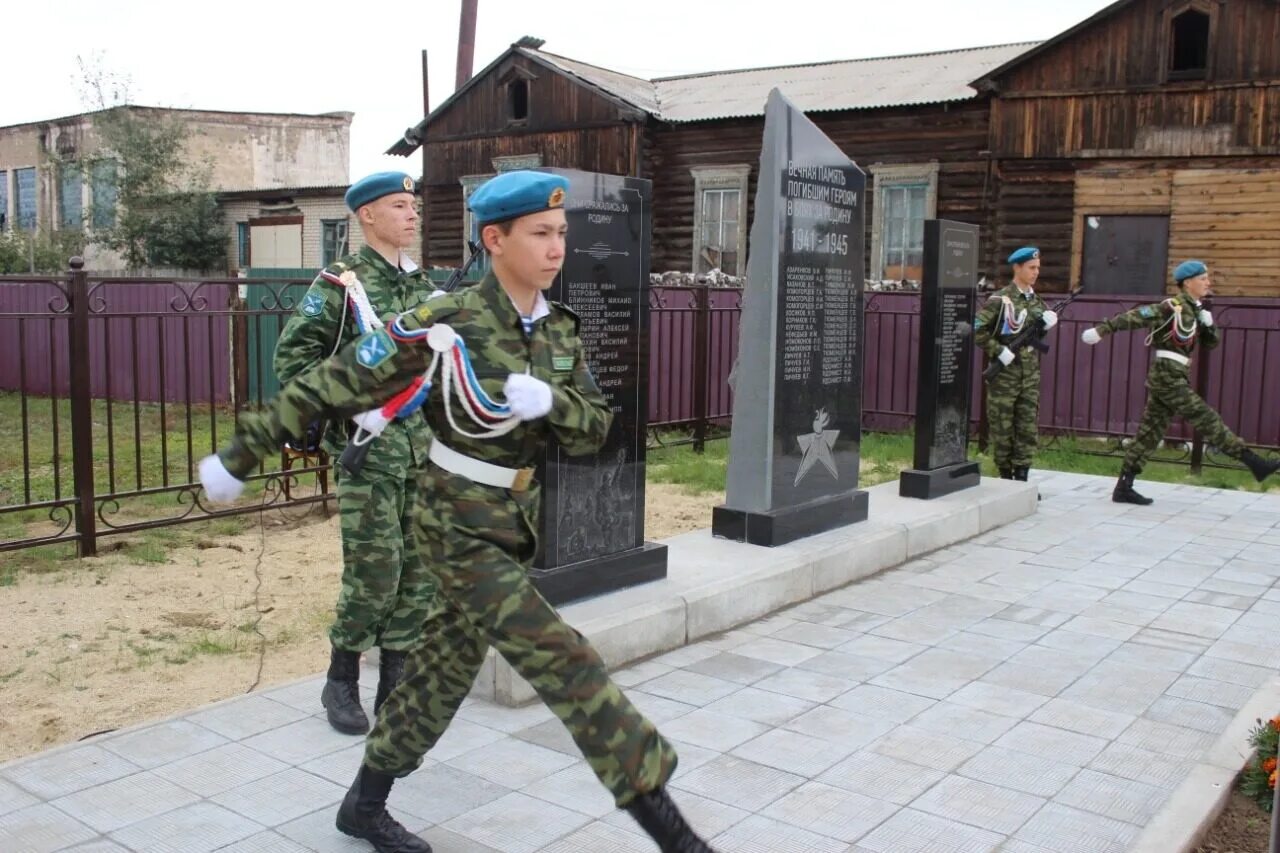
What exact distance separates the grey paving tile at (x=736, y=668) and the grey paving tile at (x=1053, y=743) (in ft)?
3.38

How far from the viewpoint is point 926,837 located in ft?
11.4

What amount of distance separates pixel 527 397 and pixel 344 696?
1.87m

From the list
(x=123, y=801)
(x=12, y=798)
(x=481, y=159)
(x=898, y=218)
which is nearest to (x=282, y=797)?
(x=123, y=801)

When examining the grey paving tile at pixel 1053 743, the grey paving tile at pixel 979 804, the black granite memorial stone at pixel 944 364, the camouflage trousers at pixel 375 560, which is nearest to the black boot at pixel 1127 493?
the black granite memorial stone at pixel 944 364

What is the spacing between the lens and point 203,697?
4875 millimetres

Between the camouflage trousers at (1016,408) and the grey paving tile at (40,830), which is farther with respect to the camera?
the camouflage trousers at (1016,408)

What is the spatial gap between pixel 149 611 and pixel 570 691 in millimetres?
3965

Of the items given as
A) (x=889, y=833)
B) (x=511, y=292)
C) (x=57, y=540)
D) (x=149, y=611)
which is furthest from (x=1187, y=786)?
(x=57, y=540)

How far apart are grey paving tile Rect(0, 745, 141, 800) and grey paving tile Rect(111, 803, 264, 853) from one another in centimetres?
39

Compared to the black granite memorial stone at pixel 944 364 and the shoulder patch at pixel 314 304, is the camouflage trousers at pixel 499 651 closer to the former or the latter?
the shoulder patch at pixel 314 304

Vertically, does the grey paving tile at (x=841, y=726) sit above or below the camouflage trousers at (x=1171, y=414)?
below

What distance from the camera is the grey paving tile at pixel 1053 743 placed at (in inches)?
163

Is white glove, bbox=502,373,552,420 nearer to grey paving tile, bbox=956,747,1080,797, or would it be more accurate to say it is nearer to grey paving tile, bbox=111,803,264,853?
grey paving tile, bbox=111,803,264,853

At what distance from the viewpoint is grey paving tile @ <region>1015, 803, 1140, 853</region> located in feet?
11.3
